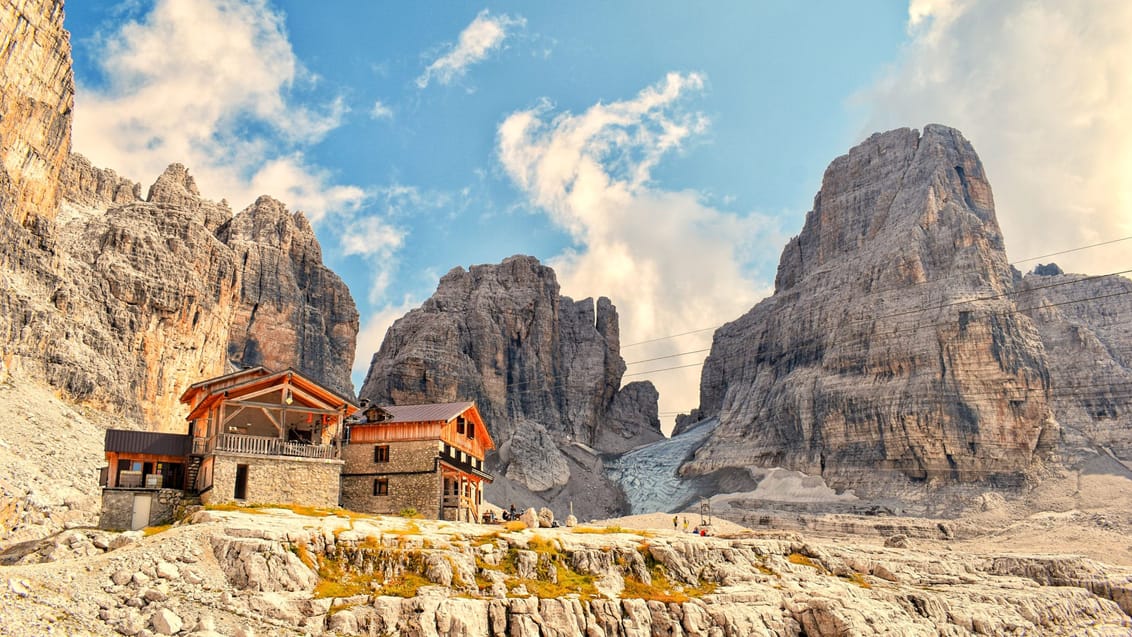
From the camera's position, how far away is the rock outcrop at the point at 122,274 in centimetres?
7944

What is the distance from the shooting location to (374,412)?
198ft

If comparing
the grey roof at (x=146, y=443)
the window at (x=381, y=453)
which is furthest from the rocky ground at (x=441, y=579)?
the window at (x=381, y=453)

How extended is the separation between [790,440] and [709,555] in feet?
293

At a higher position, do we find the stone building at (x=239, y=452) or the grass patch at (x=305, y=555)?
the stone building at (x=239, y=452)

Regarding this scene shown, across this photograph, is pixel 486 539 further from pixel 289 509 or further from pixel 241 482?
pixel 241 482

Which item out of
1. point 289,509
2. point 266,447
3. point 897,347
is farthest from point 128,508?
point 897,347

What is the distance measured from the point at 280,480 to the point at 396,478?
9349 mm

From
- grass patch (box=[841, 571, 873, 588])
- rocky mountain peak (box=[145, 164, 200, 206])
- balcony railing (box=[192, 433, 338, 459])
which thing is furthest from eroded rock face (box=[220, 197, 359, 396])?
grass patch (box=[841, 571, 873, 588])

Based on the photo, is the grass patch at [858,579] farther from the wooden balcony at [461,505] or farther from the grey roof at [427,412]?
the grey roof at [427,412]

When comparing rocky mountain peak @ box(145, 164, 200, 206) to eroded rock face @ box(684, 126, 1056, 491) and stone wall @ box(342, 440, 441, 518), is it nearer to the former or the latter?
stone wall @ box(342, 440, 441, 518)

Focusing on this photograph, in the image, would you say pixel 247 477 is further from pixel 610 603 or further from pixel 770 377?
pixel 770 377

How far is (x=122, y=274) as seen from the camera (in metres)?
95.5

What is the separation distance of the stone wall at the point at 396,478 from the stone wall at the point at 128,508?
11.7 m

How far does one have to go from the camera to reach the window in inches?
2325
